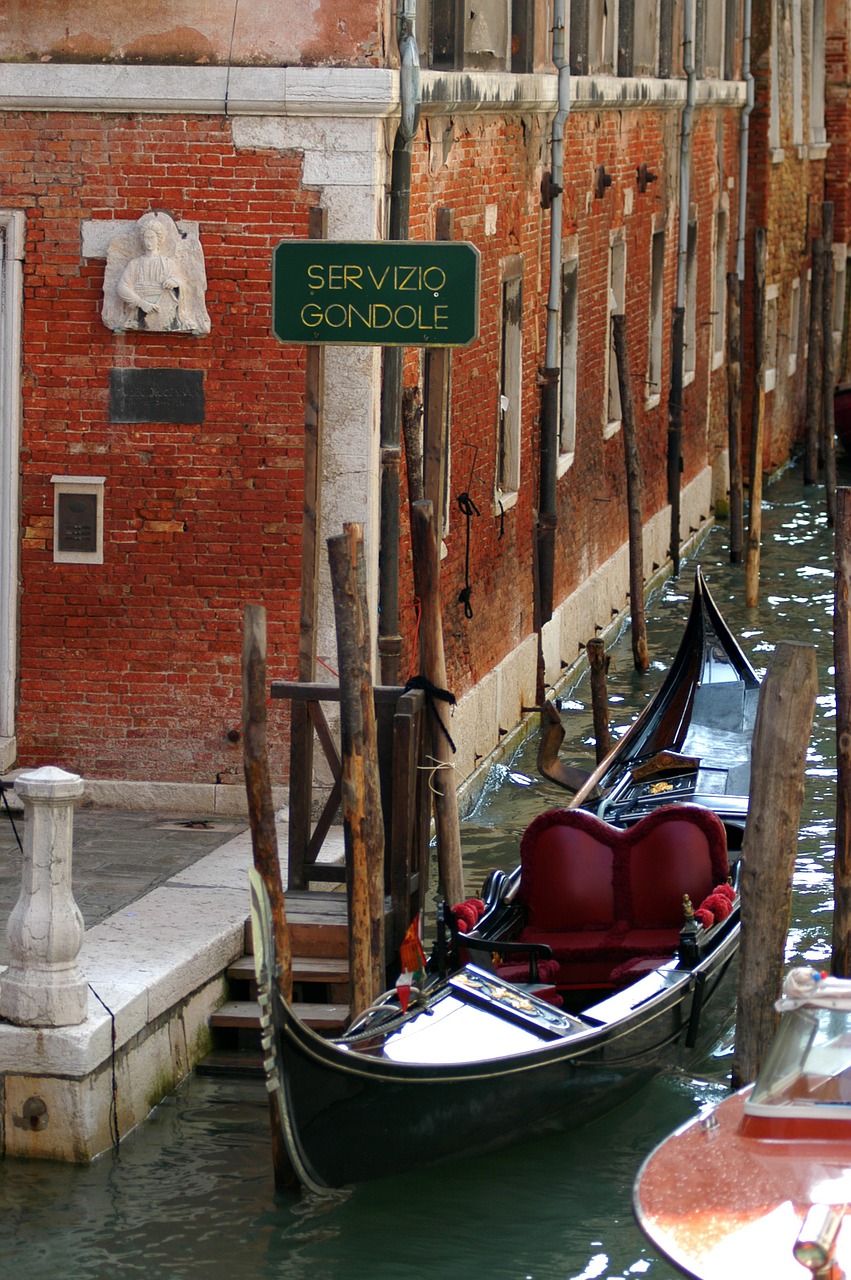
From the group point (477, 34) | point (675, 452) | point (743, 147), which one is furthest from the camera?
point (743, 147)

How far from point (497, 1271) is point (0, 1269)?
1.33 m

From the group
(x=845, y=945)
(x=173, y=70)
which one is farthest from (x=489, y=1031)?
(x=173, y=70)

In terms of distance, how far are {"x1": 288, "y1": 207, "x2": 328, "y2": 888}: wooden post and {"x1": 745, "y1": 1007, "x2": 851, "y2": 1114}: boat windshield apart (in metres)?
2.55

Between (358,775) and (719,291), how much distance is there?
13800mm

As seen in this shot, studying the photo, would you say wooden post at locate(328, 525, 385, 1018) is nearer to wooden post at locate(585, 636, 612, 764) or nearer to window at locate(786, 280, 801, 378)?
wooden post at locate(585, 636, 612, 764)

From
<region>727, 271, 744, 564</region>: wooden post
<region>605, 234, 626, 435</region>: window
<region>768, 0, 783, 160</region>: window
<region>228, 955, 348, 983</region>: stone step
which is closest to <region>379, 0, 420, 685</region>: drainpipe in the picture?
<region>228, 955, 348, 983</region>: stone step

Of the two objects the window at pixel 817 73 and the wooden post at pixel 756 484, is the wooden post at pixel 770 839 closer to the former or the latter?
the wooden post at pixel 756 484

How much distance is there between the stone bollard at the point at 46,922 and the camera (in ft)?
20.4

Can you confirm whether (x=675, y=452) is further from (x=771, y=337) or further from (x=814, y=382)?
(x=771, y=337)

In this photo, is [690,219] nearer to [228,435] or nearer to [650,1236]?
[228,435]

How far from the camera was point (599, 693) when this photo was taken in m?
10.8

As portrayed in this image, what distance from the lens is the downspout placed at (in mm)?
15781

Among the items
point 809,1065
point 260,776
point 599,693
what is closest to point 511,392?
point 599,693

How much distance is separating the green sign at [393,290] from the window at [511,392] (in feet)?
13.1
